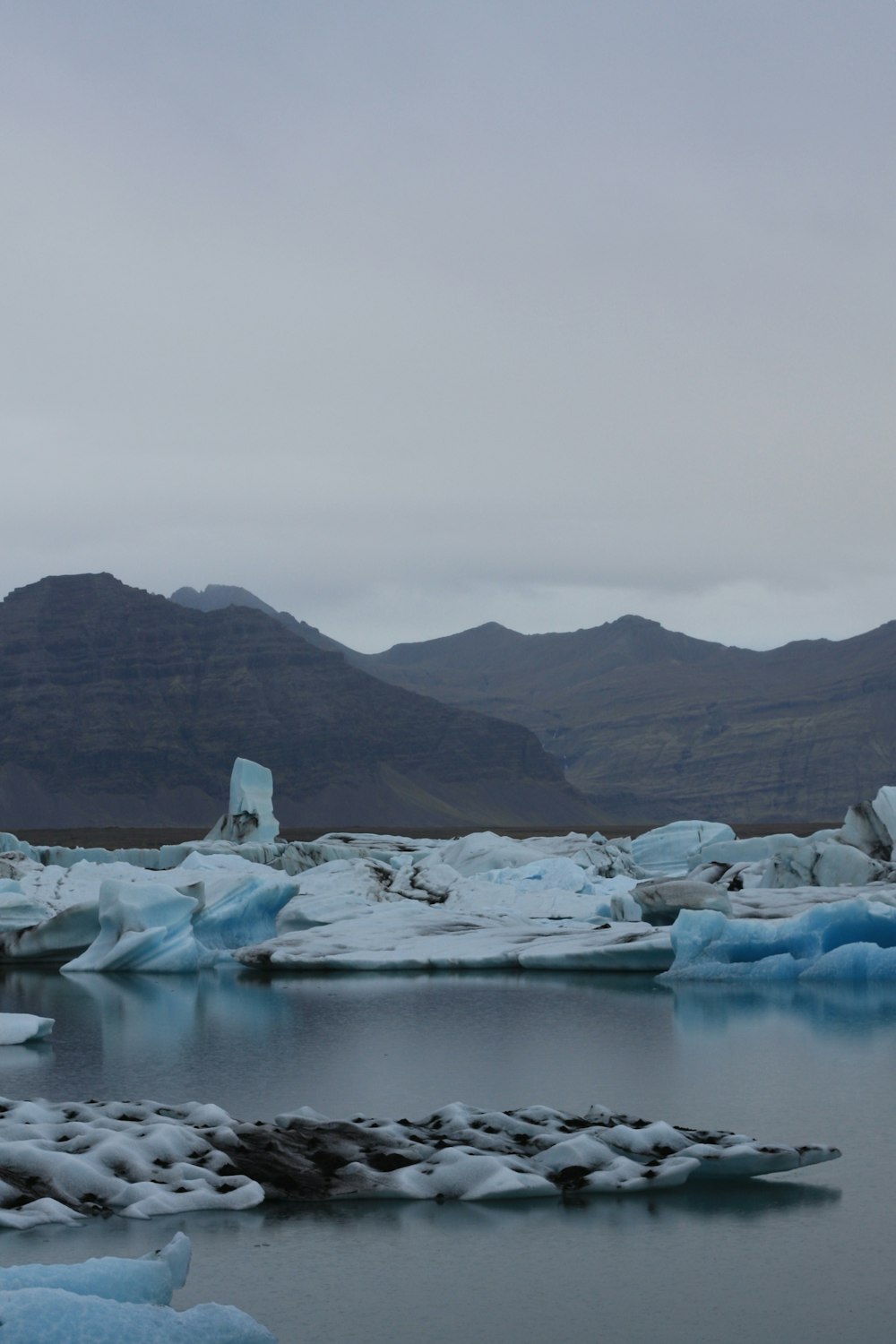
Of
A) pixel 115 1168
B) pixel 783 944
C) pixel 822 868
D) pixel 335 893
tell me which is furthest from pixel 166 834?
pixel 115 1168

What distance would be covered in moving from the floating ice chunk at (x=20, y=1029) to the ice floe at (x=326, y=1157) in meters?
3.65

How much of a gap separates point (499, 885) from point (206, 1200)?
48.4 ft

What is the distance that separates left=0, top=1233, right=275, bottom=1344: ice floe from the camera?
3385 millimetres

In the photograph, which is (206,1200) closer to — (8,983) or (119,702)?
(8,983)

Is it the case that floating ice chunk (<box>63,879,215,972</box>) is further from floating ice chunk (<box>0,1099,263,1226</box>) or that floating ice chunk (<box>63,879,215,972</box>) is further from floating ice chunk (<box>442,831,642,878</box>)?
floating ice chunk (<box>442,831,642,878</box>)

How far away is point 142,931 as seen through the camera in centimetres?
1516

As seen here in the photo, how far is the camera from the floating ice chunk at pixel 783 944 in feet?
45.2

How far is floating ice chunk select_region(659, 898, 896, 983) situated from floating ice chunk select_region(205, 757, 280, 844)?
935 inches

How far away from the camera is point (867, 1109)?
7.43 metres

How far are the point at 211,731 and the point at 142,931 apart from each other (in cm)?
10854

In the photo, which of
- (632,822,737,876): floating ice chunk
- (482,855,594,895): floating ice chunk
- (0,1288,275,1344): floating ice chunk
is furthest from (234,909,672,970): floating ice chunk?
(632,822,737,876): floating ice chunk

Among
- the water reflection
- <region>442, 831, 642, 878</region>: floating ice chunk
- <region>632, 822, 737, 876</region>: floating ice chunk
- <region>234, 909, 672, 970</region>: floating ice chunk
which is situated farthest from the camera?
<region>632, 822, 737, 876</region>: floating ice chunk

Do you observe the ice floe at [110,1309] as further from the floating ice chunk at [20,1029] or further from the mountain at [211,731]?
the mountain at [211,731]

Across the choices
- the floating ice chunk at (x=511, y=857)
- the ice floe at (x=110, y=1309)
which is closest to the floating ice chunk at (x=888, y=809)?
the floating ice chunk at (x=511, y=857)
